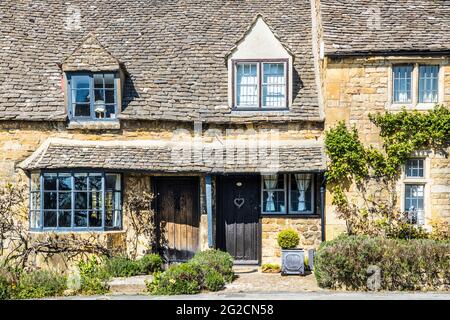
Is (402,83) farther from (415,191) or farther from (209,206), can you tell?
(209,206)

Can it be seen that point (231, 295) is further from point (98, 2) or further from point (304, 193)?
point (98, 2)

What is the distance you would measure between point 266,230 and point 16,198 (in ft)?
23.6

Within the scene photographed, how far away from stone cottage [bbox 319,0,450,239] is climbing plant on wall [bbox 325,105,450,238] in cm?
20

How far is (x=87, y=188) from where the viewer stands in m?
17.6

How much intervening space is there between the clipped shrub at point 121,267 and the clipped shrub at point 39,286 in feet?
6.06

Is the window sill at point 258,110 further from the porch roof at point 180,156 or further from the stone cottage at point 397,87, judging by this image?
the stone cottage at point 397,87

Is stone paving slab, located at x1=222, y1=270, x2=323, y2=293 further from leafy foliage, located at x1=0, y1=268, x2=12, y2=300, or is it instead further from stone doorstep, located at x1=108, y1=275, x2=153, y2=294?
leafy foliage, located at x1=0, y1=268, x2=12, y2=300

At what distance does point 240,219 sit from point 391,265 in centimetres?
519

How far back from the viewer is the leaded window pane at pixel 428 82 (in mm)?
17547

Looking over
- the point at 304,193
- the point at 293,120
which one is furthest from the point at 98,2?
the point at 304,193

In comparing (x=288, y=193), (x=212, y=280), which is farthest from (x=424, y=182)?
(x=212, y=280)

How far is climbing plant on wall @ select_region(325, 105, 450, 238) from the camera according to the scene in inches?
677

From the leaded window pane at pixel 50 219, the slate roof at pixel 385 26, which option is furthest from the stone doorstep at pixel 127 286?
the slate roof at pixel 385 26

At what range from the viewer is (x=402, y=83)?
57.9 feet
